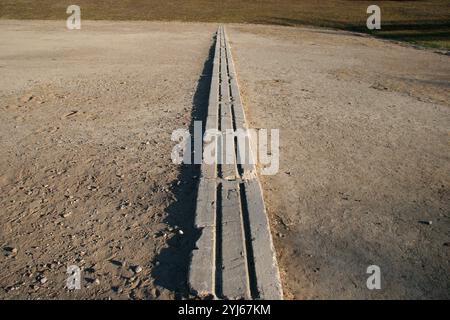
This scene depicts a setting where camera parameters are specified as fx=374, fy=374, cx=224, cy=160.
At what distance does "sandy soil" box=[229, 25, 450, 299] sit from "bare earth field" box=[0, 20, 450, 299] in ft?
0.04

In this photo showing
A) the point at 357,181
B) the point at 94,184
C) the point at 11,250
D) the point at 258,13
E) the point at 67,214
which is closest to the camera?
the point at 11,250

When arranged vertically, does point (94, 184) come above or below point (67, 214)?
above

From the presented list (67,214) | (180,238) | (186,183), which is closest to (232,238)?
(180,238)

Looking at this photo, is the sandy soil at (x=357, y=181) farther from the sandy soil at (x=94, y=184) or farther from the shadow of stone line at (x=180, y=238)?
the sandy soil at (x=94, y=184)

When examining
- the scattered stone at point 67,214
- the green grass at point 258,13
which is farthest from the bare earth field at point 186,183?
the green grass at point 258,13

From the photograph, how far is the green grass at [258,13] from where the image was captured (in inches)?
752

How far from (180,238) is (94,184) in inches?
42.9

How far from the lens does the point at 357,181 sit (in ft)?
10.8

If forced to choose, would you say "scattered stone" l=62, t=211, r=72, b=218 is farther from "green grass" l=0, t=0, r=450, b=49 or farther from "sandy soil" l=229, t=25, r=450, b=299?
"green grass" l=0, t=0, r=450, b=49

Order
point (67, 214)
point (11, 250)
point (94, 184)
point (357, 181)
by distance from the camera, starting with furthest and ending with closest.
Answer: point (357, 181), point (94, 184), point (67, 214), point (11, 250)

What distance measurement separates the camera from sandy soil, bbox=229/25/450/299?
87.3 inches

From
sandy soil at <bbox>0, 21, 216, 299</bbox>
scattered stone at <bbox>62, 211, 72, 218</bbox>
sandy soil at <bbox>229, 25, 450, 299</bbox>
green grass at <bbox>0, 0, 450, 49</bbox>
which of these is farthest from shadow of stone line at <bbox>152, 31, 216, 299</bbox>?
green grass at <bbox>0, 0, 450, 49</bbox>

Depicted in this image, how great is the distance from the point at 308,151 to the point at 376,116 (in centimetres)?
169

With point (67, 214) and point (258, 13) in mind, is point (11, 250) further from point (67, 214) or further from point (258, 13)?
point (258, 13)
